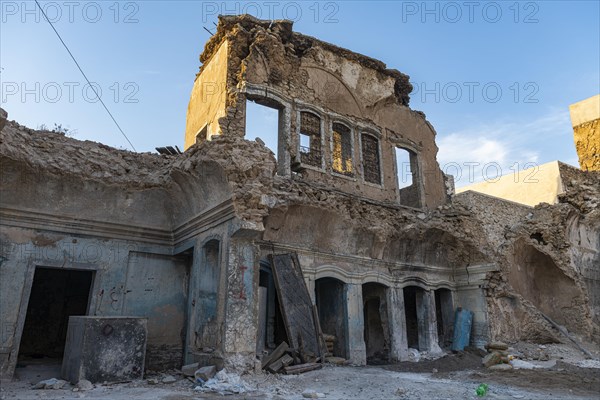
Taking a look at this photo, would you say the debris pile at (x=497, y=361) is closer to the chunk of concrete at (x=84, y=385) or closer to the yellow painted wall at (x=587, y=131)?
the chunk of concrete at (x=84, y=385)

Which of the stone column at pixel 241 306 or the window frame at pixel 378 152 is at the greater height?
the window frame at pixel 378 152

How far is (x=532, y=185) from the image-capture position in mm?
19219

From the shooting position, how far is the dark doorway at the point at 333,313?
10898mm

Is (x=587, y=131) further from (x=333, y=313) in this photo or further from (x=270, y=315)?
(x=270, y=315)

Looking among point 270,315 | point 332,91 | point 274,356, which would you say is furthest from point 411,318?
point 332,91

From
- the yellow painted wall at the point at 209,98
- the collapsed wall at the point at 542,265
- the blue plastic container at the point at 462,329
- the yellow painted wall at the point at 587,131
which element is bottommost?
the blue plastic container at the point at 462,329

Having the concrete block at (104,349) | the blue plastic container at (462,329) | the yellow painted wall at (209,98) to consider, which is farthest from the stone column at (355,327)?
the yellow painted wall at (209,98)

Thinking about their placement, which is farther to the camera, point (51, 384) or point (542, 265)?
point (542, 265)

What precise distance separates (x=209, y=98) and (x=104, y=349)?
8697mm

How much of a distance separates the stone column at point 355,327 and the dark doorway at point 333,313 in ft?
0.34

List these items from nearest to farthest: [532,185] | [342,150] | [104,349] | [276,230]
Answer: [104,349] < [276,230] < [342,150] < [532,185]

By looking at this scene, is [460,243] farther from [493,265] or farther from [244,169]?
[244,169]

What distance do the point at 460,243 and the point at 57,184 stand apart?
11.1 m

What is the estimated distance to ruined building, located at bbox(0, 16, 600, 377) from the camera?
332 inches
